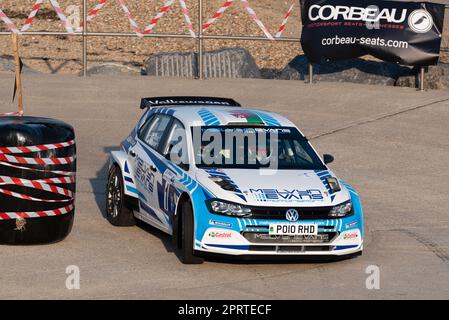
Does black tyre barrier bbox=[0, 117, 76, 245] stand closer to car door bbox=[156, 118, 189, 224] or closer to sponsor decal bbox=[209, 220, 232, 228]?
car door bbox=[156, 118, 189, 224]

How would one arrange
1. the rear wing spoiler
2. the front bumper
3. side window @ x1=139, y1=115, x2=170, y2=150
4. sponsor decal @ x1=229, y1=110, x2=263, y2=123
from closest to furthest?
1. the front bumper
2. sponsor decal @ x1=229, y1=110, x2=263, y2=123
3. side window @ x1=139, y1=115, x2=170, y2=150
4. the rear wing spoiler

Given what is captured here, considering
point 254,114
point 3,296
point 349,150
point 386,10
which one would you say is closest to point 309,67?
point 386,10

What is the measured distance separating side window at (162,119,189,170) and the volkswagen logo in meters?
1.40

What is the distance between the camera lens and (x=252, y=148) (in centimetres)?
1242

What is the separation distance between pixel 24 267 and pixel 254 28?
25436mm

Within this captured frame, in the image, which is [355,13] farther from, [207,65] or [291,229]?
[291,229]

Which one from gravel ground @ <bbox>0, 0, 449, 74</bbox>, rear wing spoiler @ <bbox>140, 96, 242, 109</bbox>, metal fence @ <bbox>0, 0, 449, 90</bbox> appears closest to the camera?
rear wing spoiler @ <bbox>140, 96, 242, 109</bbox>

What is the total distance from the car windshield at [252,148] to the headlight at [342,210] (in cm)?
85

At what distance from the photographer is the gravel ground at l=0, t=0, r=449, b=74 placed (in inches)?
1299

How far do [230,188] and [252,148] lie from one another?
3.80ft

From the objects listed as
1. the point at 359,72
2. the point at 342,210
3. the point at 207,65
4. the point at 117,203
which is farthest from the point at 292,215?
the point at 207,65

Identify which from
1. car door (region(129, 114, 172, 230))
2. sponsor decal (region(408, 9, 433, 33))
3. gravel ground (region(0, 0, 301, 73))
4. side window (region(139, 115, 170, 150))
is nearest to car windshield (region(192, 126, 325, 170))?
car door (region(129, 114, 172, 230))
